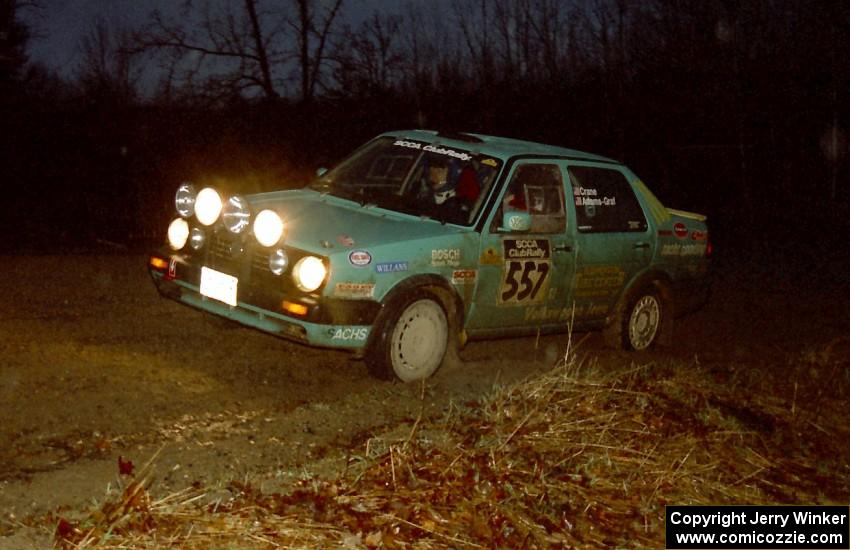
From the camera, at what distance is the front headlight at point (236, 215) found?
22.2 feet

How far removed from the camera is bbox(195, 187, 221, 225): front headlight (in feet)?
22.7

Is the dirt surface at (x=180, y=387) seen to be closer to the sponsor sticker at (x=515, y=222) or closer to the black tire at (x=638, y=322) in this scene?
the black tire at (x=638, y=322)

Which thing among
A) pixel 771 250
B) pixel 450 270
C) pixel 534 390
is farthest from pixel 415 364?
pixel 771 250

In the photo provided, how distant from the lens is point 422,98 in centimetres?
2188

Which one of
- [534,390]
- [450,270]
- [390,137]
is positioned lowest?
[534,390]

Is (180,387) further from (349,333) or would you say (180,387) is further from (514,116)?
(514,116)

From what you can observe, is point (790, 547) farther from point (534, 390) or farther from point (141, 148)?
point (141, 148)

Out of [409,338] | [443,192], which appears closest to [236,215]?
[409,338]

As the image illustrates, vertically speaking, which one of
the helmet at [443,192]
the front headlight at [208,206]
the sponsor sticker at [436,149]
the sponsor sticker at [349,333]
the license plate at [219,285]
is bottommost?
the sponsor sticker at [349,333]

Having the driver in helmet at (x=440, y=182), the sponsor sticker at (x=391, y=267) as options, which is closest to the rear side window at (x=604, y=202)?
the driver in helmet at (x=440, y=182)

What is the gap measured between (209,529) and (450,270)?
325 cm

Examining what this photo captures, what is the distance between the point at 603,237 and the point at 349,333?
8.17ft

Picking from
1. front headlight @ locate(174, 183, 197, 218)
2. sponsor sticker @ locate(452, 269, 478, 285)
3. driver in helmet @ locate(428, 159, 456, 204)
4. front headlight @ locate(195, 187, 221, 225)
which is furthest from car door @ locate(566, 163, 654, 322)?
front headlight @ locate(174, 183, 197, 218)

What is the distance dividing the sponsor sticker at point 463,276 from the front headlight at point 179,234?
1.83m
